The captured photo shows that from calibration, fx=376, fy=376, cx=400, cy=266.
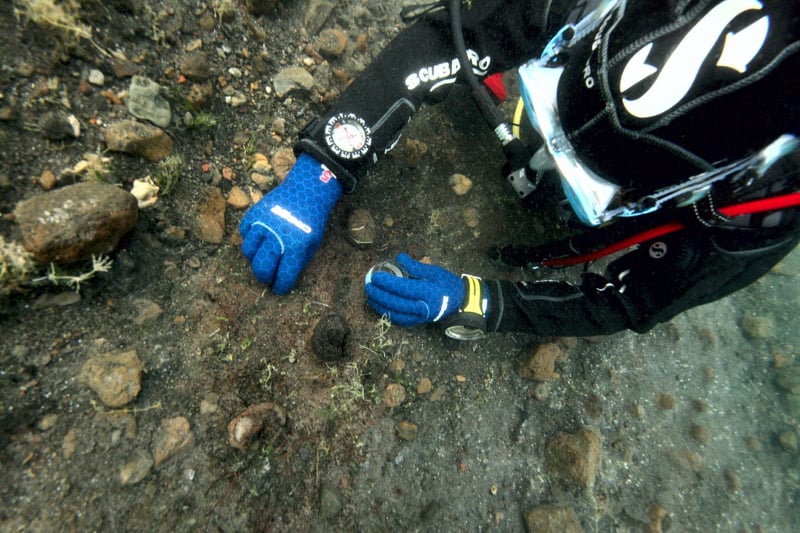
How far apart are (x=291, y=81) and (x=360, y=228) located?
105 cm

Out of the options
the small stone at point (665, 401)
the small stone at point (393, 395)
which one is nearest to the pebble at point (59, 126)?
the small stone at point (393, 395)

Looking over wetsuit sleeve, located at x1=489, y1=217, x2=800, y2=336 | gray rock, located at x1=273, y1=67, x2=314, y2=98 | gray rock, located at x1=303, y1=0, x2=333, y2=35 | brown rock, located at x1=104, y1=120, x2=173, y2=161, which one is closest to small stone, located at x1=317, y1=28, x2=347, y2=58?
gray rock, located at x1=303, y1=0, x2=333, y2=35

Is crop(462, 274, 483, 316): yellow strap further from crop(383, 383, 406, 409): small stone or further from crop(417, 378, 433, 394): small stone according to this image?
crop(383, 383, 406, 409): small stone

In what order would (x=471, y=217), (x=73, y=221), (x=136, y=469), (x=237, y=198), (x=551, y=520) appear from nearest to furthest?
(x=73, y=221)
(x=136, y=469)
(x=237, y=198)
(x=551, y=520)
(x=471, y=217)

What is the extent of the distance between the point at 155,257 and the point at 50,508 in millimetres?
1099

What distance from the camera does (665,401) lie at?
349cm

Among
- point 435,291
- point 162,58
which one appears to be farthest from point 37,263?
point 435,291

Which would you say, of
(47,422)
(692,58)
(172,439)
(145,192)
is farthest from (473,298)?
(47,422)

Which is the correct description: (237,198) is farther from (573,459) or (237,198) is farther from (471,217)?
(573,459)

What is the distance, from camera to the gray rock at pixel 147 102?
1910mm

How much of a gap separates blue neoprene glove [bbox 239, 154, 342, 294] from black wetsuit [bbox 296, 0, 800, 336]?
13 cm

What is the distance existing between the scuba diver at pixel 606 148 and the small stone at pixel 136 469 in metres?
0.94

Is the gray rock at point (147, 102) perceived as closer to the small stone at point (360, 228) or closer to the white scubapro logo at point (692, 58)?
the small stone at point (360, 228)

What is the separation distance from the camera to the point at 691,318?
426 cm
